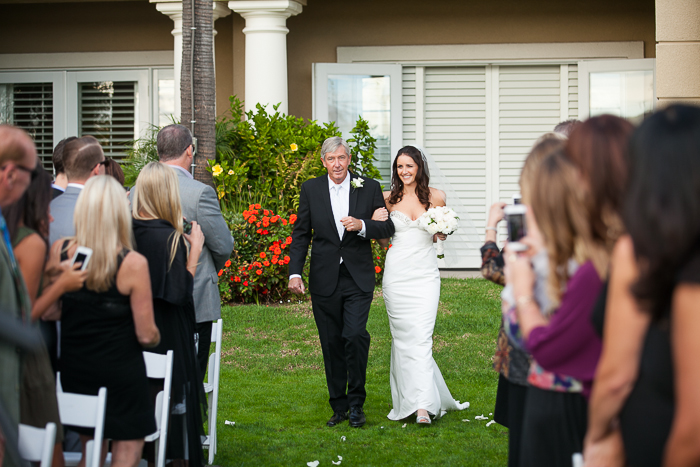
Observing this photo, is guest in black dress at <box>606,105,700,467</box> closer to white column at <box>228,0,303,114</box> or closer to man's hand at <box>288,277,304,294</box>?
man's hand at <box>288,277,304,294</box>

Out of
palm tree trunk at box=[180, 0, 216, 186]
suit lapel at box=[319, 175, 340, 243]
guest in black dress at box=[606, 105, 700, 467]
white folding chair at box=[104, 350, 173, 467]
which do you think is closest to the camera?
guest in black dress at box=[606, 105, 700, 467]

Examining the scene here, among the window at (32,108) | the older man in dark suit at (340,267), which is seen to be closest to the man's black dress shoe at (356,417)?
the older man in dark suit at (340,267)

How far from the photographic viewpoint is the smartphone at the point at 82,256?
318cm

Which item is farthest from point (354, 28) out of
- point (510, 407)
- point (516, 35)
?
point (510, 407)

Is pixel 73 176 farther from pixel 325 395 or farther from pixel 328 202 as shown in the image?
pixel 325 395

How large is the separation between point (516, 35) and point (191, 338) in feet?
31.0

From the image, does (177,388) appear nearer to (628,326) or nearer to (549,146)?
(549,146)

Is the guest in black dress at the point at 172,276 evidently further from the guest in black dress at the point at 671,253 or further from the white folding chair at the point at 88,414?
the guest in black dress at the point at 671,253

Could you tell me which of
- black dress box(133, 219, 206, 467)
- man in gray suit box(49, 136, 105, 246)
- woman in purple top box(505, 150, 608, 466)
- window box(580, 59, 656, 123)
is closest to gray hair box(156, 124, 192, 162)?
man in gray suit box(49, 136, 105, 246)

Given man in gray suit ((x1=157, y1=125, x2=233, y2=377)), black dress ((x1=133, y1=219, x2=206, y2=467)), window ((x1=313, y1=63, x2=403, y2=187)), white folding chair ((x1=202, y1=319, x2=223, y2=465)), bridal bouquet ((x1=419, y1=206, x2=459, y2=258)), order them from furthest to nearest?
window ((x1=313, y1=63, x2=403, y2=187)) < bridal bouquet ((x1=419, y1=206, x2=459, y2=258)) < man in gray suit ((x1=157, y1=125, x2=233, y2=377)) < white folding chair ((x1=202, y1=319, x2=223, y2=465)) < black dress ((x1=133, y1=219, x2=206, y2=467))

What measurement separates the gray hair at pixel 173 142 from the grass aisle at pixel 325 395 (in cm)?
211

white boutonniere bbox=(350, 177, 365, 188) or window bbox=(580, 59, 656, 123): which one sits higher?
window bbox=(580, 59, 656, 123)

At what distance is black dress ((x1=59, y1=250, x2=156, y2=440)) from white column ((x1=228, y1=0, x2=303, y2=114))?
7.99 m

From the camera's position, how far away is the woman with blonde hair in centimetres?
324
